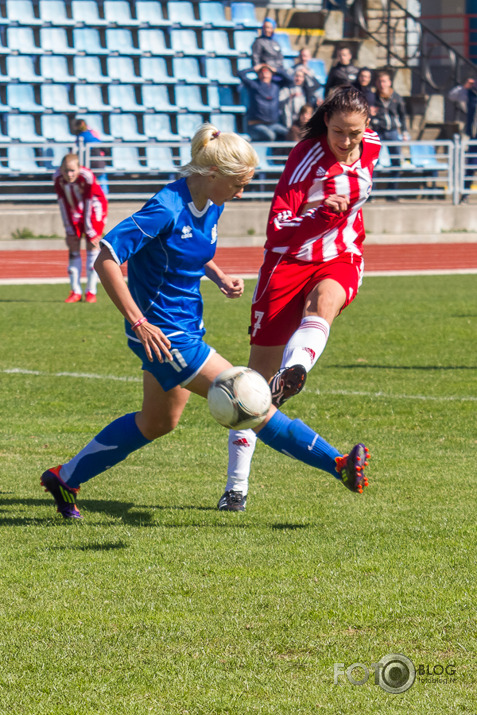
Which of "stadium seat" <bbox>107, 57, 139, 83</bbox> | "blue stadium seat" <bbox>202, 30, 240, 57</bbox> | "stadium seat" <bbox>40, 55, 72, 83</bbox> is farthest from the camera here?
"blue stadium seat" <bbox>202, 30, 240, 57</bbox>

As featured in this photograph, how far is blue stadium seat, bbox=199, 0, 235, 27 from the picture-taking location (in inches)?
1030

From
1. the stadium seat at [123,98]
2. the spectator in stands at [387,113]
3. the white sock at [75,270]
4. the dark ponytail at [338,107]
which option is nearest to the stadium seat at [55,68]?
the stadium seat at [123,98]

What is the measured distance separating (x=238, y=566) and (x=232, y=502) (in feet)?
3.04

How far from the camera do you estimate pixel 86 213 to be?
13.6 meters

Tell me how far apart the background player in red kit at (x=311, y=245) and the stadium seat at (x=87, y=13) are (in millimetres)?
20903

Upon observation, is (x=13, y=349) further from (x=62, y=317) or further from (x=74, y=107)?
(x=74, y=107)

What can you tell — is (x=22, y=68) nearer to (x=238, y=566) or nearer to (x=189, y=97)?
(x=189, y=97)

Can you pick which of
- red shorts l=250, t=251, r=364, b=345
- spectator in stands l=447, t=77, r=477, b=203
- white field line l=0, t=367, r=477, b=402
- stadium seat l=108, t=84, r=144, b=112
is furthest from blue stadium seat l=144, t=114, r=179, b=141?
red shorts l=250, t=251, r=364, b=345

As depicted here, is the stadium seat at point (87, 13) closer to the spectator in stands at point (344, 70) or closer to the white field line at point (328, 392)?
the spectator in stands at point (344, 70)

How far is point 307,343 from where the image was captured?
4762 millimetres

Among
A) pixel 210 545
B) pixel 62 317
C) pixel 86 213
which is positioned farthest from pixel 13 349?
pixel 210 545

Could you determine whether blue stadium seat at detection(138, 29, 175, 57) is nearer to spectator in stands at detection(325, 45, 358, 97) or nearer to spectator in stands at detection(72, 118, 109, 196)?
spectator in stands at detection(72, 118, 109, 196)

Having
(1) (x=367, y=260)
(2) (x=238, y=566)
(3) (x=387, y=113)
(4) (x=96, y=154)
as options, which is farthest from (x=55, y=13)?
(2) (x=238, y=566)

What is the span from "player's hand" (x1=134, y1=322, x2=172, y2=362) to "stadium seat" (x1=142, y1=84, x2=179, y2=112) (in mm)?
21092
